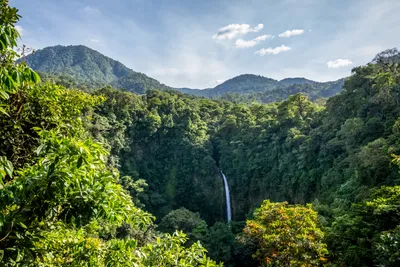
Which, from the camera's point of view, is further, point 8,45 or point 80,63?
point 80,63

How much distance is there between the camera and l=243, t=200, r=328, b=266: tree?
835 centimetres

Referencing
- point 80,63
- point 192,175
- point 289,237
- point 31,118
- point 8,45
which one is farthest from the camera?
point 80,63

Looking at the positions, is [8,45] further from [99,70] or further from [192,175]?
[99,70]

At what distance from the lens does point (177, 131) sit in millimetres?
33562

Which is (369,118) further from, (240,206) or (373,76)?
(240,206)

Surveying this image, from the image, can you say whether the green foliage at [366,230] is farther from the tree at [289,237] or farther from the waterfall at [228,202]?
the waterfall at [228,202]

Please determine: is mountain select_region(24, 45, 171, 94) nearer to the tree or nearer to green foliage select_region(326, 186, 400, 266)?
the tree

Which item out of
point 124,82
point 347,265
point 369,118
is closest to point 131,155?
point 369,118

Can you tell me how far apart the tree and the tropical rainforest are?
44 mm

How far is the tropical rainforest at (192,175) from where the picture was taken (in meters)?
1.87

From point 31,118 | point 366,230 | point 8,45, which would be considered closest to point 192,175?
point 366,230

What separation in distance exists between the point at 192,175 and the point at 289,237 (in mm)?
23702

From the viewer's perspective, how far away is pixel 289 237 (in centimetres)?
882

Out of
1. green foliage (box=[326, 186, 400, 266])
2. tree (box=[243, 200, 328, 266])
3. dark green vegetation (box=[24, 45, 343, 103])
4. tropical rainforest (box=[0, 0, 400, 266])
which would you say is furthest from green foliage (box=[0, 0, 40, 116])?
dark green vegetation (box=[24, 45, 343, 103])
